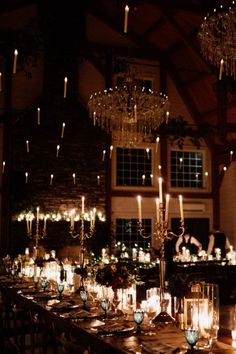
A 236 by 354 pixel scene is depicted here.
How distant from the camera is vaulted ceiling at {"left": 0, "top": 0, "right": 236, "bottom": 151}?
568 inches

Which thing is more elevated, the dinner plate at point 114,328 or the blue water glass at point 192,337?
the blue water glass at point 192,337

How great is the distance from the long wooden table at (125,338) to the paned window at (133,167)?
11.4 m

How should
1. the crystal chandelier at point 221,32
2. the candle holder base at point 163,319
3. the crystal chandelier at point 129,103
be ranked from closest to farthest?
the candle holder base at point 163,319
the crystal chandelier at point 221,32
the crystal chandelier at point 129,103

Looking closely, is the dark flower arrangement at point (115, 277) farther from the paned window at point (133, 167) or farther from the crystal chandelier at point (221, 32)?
the paned window at point (133, 167)

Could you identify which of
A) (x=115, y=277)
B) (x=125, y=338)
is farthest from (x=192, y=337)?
(x=115, y=277)

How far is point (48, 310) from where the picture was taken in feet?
15.7

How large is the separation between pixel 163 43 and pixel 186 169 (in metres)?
4.20

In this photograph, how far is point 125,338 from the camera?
12.0 feet

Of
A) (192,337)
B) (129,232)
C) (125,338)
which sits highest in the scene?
(129,232)

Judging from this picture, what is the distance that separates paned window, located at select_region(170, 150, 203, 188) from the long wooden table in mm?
12403

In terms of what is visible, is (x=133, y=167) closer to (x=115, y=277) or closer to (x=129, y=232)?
(x=129, y=232)

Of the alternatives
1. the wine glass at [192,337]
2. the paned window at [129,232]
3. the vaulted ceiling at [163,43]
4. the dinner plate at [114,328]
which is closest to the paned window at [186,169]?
the vaulted ceiling at [163,43]

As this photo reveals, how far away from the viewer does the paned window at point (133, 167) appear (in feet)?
52.9

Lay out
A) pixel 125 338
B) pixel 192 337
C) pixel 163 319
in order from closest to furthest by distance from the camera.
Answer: pixel 192 337
pixel 125 338
pixel 163 319
